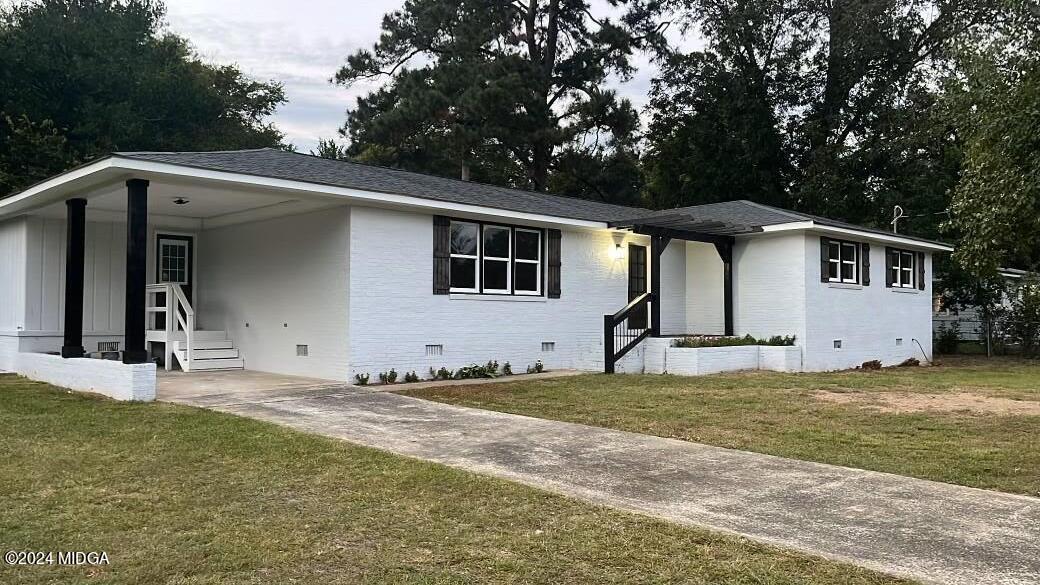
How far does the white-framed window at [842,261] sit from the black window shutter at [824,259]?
4 cm

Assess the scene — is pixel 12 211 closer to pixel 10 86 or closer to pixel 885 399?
pixel 10 86

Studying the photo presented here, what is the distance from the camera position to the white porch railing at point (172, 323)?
12.9 metres

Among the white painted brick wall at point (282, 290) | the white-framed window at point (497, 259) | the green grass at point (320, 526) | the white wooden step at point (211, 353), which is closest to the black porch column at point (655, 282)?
the white-framed window at point (497, 259)

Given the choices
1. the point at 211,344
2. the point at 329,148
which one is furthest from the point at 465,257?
the point at 329,148

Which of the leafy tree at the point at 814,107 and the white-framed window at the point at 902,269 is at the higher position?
the leafy tree at the point at 814,107

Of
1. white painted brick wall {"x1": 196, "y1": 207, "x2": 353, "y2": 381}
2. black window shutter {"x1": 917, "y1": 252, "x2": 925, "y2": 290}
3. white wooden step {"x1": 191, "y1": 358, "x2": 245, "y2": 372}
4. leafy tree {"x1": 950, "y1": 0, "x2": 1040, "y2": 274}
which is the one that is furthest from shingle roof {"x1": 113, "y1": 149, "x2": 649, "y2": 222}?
black window shutter {"x1": 917, "y1": 252, "x2": 925, "y2": 290}

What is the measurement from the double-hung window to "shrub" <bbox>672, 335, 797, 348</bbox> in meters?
3.06

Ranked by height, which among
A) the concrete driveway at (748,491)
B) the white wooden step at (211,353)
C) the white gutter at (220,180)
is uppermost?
the white gutter at (220,180)

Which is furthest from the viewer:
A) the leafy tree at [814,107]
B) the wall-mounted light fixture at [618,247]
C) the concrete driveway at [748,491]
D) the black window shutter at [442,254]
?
the leafy tree at [814,107]

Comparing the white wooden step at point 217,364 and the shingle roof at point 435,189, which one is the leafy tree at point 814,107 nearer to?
the shingle roof at point 435,189

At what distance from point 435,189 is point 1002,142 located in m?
8.56

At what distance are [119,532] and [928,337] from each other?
20.7 metres

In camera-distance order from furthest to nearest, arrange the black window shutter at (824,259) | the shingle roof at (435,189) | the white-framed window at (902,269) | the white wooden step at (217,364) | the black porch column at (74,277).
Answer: the white-framed window at (902,269), the black window shutter at (824,259), the white wooden step at (217,364), the black porch column at (74,277), the shingle roof at (435,189)

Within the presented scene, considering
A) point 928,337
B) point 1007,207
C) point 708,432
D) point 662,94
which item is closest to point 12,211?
point 708,432
